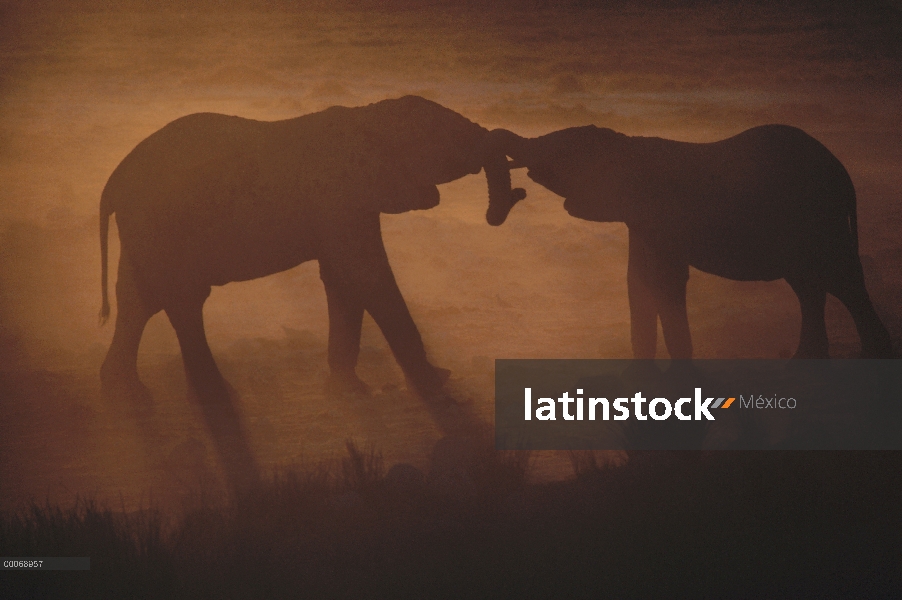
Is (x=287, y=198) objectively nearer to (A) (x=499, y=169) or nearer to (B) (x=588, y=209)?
(A) (x=499, y=169)

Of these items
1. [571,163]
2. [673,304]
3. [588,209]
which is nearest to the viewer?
[673,304]

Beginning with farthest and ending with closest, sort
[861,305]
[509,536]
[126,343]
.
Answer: [126,343]
[861,305]
[509,536]

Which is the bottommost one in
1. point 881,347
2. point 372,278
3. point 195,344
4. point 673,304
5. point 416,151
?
point 881,347

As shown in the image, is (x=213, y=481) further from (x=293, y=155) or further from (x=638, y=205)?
(x=638, y=205)

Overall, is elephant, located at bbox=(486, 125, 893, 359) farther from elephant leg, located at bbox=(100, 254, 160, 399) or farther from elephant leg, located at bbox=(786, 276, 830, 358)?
elephant leg, located at bbox=(100, 254, 160, 399)

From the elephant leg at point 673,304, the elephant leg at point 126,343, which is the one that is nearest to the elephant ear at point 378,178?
the elephant leg at point 673,304

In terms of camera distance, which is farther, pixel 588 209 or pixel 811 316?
pixel 811 316

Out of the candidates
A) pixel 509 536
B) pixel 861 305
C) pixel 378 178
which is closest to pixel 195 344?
pixel 378 178

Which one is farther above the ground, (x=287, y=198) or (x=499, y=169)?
(x=499, y=169)

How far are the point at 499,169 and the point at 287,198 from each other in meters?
2.23

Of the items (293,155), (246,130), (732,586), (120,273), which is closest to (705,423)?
(732,586)

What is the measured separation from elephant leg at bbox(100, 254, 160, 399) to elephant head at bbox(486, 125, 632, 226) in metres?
4.09

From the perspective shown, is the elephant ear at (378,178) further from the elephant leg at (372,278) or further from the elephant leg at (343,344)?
the elephant leg at (343,344)

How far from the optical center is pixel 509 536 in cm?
640
